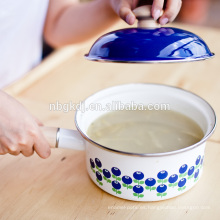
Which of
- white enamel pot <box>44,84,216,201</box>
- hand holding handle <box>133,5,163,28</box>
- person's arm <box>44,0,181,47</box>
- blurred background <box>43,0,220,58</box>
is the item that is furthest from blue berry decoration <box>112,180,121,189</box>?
blurred background <box>43,0,220,58</box>

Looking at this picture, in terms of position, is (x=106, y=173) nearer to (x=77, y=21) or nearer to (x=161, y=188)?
(x=161, y=188)

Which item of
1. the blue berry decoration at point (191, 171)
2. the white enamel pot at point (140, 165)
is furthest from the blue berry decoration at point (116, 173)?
the blue berry decoration at point (191, 171)

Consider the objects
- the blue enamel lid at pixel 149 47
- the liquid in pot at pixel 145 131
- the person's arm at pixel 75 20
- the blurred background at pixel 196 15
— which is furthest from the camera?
the blurred background at pixel 196 15

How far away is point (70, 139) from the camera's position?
1.80 ft

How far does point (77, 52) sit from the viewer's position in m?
1.02

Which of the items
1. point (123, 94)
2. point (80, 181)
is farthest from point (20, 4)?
point (80, 181)

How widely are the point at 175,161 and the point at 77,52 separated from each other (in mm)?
613

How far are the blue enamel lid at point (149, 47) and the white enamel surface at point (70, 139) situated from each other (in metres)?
0.13

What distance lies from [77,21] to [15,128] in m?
0.57

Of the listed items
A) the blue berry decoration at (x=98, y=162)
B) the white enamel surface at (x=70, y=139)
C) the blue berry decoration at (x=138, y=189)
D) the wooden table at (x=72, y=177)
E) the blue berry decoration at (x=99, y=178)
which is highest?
the white enamel surface at (x=70, y=139)

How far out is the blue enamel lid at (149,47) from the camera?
1.50 ft

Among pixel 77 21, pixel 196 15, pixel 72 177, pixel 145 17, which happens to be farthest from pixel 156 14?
pixel 196 15

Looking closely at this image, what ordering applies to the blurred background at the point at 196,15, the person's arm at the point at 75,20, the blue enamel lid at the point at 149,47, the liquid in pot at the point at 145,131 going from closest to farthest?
the blue enamel lid at the point at 149,47, the liquid in pot at the point at 145,131, the person's arm at the point at 75,20, the blurred background at the point at 196,15

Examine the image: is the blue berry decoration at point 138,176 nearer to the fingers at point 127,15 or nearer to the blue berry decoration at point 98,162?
the blue berry decoration at point 98,162
